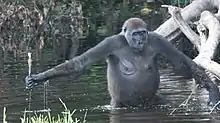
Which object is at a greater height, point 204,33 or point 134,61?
point 204,33

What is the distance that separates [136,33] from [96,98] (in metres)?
1.71

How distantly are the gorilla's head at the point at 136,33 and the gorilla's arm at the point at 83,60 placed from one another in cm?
26

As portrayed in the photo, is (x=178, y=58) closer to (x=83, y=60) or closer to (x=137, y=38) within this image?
(x=137, y=38)

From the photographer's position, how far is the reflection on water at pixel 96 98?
10.2 meters

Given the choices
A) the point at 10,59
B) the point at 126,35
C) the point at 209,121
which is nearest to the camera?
the point at 209,121

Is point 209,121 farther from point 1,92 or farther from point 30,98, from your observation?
point 1,92

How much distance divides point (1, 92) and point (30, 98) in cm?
95

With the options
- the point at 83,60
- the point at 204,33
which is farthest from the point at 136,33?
the point at 204,33

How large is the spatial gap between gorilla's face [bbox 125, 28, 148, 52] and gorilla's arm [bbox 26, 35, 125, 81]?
0.78ft

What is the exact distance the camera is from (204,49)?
1411 cm

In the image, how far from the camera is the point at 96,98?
12156 millimetres

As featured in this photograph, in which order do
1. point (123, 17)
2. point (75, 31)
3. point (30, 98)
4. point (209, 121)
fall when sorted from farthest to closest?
point (123, 17) < point (75, 31) < point (30, 98) < point (209, 121)

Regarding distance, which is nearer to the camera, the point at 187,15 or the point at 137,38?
the point at 137,38

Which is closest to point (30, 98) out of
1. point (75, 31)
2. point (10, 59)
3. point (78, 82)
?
point (78, 82)
